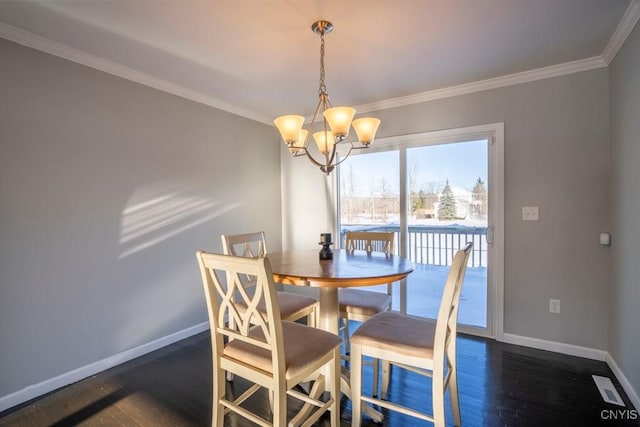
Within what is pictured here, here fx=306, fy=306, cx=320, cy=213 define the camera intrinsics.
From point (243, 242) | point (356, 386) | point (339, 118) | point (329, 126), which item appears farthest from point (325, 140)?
point (356, 386)

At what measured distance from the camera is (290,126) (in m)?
1.91

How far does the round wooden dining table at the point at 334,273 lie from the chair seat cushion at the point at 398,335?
30 cm

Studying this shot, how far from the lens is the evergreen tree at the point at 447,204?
3096mm

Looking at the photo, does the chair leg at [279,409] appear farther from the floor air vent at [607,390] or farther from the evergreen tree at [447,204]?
the evergreen tree at [447,204]

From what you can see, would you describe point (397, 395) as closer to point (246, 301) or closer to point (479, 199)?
point (246, 301)

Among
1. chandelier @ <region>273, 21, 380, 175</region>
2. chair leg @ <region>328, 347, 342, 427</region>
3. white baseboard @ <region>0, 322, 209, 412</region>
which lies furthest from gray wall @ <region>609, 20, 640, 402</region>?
white baseboard @ <region>0, 322, 209, 412</region>

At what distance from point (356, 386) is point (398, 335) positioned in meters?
0.35

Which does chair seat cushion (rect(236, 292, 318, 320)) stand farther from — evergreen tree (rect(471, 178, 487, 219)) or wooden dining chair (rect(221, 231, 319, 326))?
evergreen tree (rect(471, 178, 487, 219))

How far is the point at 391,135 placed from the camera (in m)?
3.36

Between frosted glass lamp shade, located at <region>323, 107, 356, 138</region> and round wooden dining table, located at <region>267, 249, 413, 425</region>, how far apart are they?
0.82 meters

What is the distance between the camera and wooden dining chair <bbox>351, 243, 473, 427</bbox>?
1433 mm

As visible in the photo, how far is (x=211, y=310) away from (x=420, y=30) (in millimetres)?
2129

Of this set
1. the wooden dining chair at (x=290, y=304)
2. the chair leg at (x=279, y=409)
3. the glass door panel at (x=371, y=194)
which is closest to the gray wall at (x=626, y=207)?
the glass door panel at (x=371, y=194)

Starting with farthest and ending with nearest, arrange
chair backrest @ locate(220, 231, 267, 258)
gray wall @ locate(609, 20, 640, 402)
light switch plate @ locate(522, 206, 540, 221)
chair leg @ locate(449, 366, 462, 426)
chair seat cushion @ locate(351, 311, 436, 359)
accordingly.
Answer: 1. light switch plate @ locate(522, 206, 540, 221)
2. chair backrest @ locate(220, 231, 267, 258)
3. gray wall @ locate(609, 20, 640, 402)
4. chair leg @ locate(449, 366, 462, 426)
5. chair seat cushion @ locate(351, 311, 436, 359)
